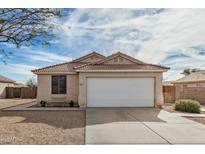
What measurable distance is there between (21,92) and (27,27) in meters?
19.9

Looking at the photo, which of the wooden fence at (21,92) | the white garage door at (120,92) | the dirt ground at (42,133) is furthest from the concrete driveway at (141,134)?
the wooden fence at (21,92)

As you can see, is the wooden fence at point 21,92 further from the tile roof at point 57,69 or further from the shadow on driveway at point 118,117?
the shadow on driveway at point 118,117

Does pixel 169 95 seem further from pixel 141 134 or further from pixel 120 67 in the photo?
pixel 141 134

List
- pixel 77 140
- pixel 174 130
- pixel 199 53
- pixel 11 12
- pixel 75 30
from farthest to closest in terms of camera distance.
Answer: pixel 199 53 → pixel 75 30 → pixel 11 12 → pixel 174 130 → pixel 77 140

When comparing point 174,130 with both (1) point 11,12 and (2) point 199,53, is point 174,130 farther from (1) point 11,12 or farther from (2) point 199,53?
(2) point 199,53

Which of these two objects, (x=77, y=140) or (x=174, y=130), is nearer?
(x=77, y=140)

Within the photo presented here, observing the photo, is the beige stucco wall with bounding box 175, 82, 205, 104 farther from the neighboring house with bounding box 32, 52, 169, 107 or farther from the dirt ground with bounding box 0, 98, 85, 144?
the dirt ground with bounding box 0, 98, 85, 144

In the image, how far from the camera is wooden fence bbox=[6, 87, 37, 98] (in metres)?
27.8

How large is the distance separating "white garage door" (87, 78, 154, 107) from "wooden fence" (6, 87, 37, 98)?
49.1 feet

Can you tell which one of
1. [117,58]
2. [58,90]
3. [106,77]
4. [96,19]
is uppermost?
[96,19]

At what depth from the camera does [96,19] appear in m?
12.9

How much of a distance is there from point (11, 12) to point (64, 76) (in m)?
8.45
